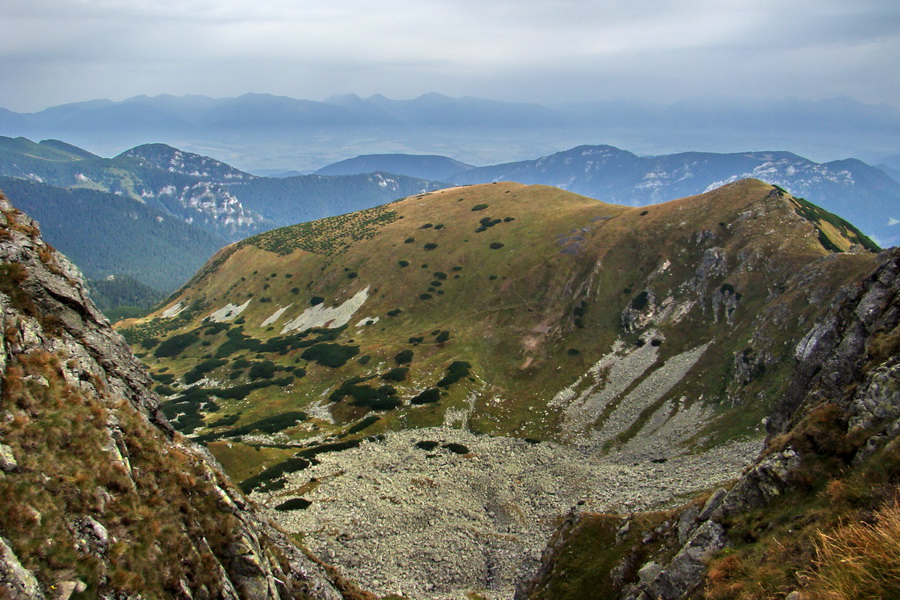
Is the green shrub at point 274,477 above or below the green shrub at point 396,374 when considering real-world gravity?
below

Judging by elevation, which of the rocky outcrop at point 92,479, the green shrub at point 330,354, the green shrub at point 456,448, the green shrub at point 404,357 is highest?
the rocky outcrop at point 92,479

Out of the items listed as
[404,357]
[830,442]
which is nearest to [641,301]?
[404,357]

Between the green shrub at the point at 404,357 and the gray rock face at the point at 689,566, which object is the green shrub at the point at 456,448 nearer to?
the green shrub at the point at 404,357

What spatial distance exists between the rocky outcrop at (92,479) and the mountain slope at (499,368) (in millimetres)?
25918

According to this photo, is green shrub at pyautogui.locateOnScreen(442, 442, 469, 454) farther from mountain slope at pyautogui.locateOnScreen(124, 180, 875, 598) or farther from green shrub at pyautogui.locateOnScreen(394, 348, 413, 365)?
green shrub at pyautogui.locateOnScreen(394, 348, 413, 365)

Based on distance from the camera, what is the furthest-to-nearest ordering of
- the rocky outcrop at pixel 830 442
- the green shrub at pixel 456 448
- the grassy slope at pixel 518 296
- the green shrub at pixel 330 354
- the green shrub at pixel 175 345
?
the green shrub at pixel 175 345, the green shrub at pixel 330 354, the grassy slope at pixel 518 296, the green shrub at pixel 456 448, the rocky outcrop at pixel 830 442

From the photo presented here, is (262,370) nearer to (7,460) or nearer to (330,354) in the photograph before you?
(330,354)

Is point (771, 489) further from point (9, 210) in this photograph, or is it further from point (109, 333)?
point (9, 210)

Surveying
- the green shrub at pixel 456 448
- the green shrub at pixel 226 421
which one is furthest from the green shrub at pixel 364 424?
the green shrub at pixel 226 421

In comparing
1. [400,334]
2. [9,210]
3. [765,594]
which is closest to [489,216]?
[400,334]

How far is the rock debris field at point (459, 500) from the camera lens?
4334 centimetres

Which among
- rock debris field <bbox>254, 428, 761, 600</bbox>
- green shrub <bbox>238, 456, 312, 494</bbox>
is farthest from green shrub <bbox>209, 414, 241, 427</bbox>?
rock debris field <bbox>254, 428, 761, 600</bbox>

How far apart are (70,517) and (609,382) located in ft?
257

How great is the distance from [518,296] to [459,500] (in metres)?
62.4
